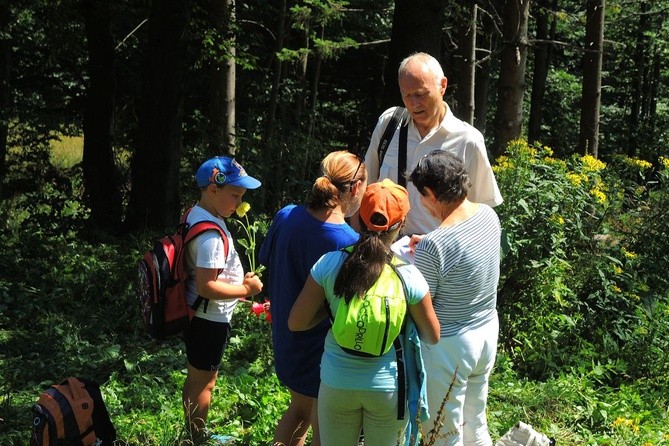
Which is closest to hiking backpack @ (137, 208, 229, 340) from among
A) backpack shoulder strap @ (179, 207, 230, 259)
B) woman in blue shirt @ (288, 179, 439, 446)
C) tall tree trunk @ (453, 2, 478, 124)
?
backpack shoulder strap @ (179, 207, 230, 259)

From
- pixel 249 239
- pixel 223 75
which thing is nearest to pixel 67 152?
pixel 223 75

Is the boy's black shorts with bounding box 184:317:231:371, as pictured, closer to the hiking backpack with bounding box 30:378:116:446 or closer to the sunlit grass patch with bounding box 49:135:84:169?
the hiking backpack with bounding box 30:378:116:446

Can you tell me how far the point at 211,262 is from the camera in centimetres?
378

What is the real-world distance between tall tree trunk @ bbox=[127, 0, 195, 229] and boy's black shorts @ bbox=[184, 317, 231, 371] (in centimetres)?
597

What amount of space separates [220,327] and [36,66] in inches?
460

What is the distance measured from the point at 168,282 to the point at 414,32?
412 centimetres

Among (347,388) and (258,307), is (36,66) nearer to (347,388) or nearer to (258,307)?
(258,307)

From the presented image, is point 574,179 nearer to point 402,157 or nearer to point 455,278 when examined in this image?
point 402,157

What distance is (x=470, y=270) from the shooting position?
11.6ft

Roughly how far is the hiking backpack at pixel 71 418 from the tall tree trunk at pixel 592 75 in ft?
43.5

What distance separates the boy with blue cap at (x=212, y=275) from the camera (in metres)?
3.80

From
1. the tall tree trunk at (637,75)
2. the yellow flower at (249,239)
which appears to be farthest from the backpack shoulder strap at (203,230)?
the tall tree trunk at (637,75)

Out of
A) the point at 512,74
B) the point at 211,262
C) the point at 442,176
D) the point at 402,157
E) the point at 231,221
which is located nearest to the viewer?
the point at 442,176

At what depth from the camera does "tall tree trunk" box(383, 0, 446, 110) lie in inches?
279
